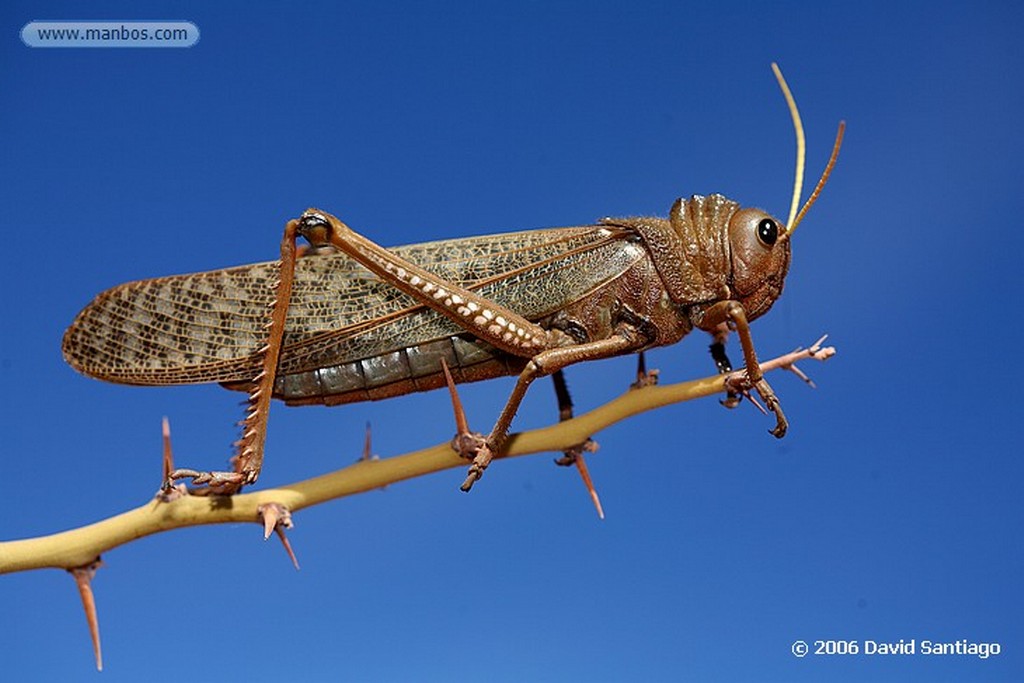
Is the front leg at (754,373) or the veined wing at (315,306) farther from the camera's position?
the veined wing at (315,306)

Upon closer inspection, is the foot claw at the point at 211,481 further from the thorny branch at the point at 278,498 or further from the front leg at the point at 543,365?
the front leg at the point at 543,365

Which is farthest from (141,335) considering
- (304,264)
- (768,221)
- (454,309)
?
(768,221)

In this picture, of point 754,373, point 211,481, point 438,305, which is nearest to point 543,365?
point 438,305

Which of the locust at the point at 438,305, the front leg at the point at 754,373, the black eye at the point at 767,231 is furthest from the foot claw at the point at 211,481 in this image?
the black eye at the point at 767,231

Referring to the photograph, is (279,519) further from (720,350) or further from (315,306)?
(720,350)

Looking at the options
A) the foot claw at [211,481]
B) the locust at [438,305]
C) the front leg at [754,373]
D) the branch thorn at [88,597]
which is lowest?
the branch thorn at [88,597]

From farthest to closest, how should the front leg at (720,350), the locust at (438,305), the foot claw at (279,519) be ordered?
the front leg at (720,350) → the locust at (438,305) → the foot claw at (279,519)

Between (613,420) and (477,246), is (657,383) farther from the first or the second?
(477,246)

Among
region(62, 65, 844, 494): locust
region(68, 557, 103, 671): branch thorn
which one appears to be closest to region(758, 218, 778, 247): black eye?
region(62, 65, 844, 494): locust
